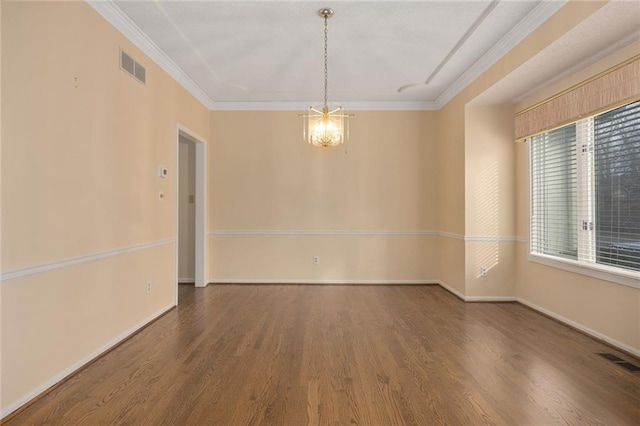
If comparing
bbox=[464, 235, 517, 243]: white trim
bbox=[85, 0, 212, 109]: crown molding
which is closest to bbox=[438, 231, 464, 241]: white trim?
bbox=[464, 235, 517, 243]: white trim

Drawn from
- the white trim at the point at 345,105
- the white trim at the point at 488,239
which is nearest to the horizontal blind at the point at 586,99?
the white trim at the point at 488,239

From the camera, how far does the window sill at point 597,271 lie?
3068 mm

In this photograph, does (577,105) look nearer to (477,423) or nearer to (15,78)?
(477,423)

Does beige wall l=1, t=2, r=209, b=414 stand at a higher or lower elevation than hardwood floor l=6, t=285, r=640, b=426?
higher

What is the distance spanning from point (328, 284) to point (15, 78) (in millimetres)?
4709

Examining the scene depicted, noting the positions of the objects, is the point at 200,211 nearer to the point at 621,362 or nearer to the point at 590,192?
the point at 590,192

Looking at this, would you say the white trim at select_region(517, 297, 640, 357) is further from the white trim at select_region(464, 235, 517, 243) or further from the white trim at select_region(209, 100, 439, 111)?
the white trim at select_region(209, 100, 439, 111)

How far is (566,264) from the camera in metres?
3.85

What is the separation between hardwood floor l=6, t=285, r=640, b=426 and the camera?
2143 mm

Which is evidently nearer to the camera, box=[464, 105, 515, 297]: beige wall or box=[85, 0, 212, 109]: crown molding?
box=[85, 0, 212, 109]: crown molding

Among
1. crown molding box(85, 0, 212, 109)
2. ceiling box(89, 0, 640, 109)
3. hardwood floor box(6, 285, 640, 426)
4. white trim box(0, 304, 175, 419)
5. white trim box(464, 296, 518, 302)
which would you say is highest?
ceiling box(89, 0, 640, 109)

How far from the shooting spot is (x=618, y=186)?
3295 mm

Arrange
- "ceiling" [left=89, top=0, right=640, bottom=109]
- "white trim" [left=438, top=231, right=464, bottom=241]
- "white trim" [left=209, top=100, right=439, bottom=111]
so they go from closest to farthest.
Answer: "ceiling" [left=89, top=0, right=640, bottom=109] < "white trim" [left=438, top=231, right=464, bottom=241] < "white trim" [left=209, top=100, right=439, bottom=111]

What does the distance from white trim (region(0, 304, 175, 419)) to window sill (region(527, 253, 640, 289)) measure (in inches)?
182
